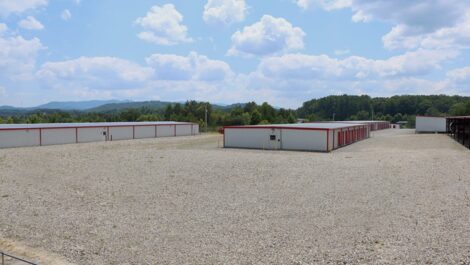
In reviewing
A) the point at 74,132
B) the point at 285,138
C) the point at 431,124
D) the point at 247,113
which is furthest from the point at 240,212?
the point at 247,113

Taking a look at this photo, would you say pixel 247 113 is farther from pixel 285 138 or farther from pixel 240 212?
pixel 240 212

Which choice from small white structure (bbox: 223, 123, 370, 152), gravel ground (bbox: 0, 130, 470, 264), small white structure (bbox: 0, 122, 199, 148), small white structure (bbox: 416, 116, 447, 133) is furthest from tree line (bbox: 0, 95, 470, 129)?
gravel ground (bbox: 0, 130, 470, 264)

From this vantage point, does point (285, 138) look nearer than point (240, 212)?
No

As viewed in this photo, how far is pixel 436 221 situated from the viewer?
53.8 feet

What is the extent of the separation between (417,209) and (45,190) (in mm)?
18119

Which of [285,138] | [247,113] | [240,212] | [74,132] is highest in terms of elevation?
[247,113]

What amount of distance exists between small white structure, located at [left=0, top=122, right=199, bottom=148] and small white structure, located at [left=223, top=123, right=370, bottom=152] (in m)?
17.9

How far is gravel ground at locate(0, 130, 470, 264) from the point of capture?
13305mm

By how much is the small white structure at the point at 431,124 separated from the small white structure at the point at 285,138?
39479 millimetres

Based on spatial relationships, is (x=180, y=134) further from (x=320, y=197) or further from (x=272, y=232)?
(x=272, y=232)

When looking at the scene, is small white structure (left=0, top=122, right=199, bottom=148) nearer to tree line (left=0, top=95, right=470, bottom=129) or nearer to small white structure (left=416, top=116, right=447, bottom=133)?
tree line (left=0, top=95, right=470, bottom=129)

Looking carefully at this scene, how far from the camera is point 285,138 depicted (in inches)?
1810

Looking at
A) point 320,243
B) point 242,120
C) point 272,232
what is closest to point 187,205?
point 272,232

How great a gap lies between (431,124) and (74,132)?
63.9 metres
